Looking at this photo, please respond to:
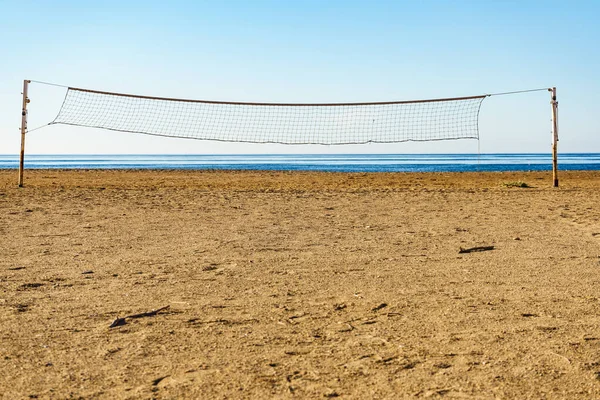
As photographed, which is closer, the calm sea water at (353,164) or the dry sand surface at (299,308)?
the dry sand surface at (299,308)

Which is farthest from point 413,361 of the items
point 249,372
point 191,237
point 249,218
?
point 249,218

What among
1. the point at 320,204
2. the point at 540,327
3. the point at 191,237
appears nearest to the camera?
the point at 540,327

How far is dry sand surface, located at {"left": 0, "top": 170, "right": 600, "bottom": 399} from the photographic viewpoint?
9.98 feet

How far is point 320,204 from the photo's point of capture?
37.3 feet

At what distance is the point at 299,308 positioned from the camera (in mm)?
4328

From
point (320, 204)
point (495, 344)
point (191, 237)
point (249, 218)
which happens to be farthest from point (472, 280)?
point (320, 204)

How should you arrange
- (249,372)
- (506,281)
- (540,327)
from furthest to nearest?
(506,281)
(540,327)
(249,372)

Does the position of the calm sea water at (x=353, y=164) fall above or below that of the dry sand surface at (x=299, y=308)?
above

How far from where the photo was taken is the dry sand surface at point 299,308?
3043 millimetres

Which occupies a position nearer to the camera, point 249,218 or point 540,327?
point 540,327

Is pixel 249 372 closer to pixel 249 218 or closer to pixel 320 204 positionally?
Result: pixel 249 218

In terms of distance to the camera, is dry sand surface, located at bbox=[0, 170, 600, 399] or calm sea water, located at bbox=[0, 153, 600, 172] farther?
calm sea water, located at bbox=[0, 153, 600, 172]

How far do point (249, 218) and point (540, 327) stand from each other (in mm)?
5904

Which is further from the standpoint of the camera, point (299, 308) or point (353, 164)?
point (353, 164)
